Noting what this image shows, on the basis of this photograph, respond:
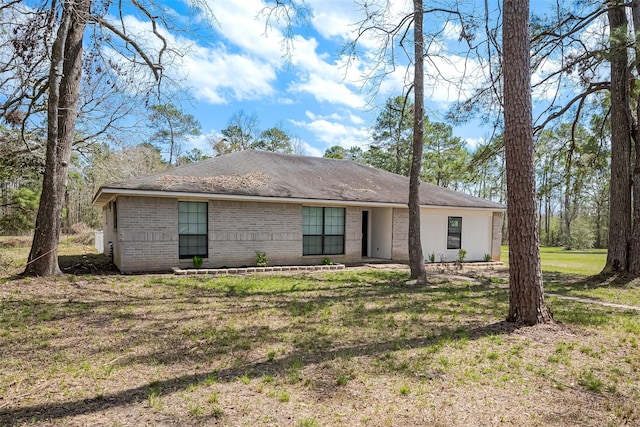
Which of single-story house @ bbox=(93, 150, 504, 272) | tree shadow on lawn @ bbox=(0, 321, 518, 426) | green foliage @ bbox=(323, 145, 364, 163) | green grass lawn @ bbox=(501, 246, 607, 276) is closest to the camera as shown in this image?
tree shadow on lawn @ bbox=(0, 321, 518, 426)

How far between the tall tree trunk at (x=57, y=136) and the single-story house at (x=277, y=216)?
1.57m

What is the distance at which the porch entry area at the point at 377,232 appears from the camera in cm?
1583

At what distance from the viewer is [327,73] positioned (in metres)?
10.2

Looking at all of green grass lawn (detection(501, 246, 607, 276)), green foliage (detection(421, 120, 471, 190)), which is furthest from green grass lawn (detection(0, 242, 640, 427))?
green foliage (detection(421, 120, 471, 190))

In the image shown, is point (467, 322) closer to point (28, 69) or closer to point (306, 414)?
point (306, 414)

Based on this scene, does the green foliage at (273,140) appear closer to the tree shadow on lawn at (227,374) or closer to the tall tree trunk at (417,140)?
the tall tree trunk at (417,140)

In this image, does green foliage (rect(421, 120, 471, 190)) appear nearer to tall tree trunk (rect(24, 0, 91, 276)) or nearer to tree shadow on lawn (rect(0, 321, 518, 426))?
tall tree trunk (rect(24, 0, 91, 276))

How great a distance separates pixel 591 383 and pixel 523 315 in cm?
190

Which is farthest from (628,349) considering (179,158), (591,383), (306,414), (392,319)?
(179,158)

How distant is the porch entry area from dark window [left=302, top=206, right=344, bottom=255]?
2184 mm

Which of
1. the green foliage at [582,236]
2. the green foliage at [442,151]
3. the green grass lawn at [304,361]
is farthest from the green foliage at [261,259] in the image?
the green foliage at [582,236]

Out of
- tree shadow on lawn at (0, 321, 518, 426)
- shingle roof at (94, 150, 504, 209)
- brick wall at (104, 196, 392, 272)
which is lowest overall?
tree shadow on lawn at (0, 321, 518, 426)

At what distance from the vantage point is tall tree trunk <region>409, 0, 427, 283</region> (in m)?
9.88

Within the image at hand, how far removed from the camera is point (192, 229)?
12219mm
